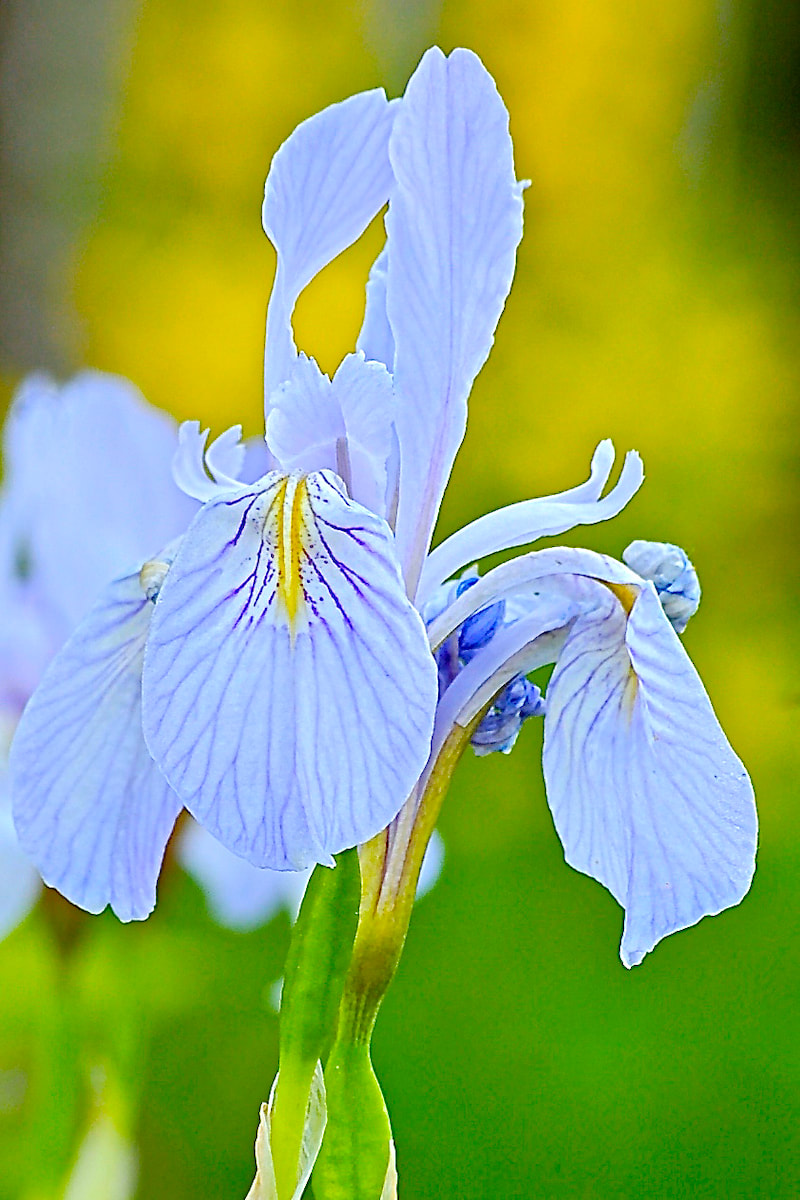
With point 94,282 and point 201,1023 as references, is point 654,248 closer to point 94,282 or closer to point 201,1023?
point 94,282

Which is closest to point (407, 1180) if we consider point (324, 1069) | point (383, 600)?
point (324, 1069)

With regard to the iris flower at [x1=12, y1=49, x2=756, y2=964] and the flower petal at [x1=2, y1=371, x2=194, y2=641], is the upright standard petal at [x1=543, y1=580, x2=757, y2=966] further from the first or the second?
the flower petal at [x1=2, y1=371, x2=194, y2=641]

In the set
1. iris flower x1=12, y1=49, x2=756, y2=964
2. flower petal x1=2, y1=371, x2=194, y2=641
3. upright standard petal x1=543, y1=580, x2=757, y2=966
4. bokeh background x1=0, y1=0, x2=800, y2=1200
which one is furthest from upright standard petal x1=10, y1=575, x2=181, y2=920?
bokeh background x1=0, y1=0, x2=800, y2=1200

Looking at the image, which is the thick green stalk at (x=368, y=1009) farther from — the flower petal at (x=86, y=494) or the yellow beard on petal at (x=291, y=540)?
the flower petal at (x=86, y=494)

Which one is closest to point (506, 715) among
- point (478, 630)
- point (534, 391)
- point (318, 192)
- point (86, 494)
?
point (478, 630)

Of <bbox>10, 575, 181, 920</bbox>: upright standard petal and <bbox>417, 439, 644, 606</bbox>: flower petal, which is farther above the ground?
<bbox>417, 439, 644, 606</bbox>: flower petal

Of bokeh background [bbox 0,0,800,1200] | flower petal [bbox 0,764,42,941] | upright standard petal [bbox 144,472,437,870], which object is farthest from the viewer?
bokeh background [bbox 0,0,800,1200]
